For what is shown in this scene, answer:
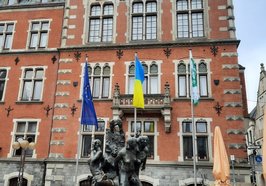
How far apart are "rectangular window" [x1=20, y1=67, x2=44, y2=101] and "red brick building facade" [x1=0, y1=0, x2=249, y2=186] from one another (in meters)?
0.07

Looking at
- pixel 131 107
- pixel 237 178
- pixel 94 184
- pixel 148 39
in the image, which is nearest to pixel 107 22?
pixel 148 39

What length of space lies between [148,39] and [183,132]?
6284 mm

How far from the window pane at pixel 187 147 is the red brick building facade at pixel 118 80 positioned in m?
0.05

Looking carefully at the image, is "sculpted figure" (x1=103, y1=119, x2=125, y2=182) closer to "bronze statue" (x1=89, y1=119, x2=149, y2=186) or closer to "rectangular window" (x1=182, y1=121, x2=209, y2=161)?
"bronze statue" (x1=89, y1=119, x2=149, y2=186)

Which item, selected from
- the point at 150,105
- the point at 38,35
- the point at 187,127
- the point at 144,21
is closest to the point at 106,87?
the point at 150,105

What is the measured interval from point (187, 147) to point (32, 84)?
10.3m

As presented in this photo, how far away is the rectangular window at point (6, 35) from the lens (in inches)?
796

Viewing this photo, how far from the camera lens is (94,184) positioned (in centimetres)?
751

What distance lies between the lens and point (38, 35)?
65.6ft

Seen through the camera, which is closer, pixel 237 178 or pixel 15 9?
pixel 237 178

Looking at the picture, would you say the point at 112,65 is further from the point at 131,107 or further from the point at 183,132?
the point at 183,132

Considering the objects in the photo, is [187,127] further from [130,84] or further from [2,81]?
[2,81]

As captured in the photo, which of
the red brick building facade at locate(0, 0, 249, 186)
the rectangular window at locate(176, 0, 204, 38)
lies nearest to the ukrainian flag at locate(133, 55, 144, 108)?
the red brick building facade at locate(0, 0, 249, 186)

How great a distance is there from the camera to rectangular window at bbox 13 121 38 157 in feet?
57.8
